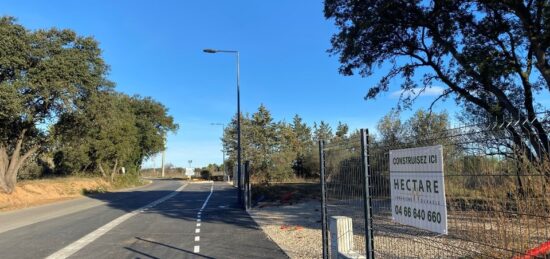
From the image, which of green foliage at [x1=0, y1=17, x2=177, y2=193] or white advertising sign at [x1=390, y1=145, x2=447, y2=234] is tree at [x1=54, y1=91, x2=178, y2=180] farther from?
white advertising sign at [x1=390, y1=145, x2=447, y2=234]

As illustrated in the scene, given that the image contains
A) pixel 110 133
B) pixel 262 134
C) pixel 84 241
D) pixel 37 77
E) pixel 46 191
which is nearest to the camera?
pixel 84 241

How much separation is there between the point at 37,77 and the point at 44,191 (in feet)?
41.0

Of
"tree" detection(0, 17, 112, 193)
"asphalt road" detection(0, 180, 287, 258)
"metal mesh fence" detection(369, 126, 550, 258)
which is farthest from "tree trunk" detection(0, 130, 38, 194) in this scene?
"metal mesh fence" detection(369, 126, 550, 258)

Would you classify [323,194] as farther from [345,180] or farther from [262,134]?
[262,134]

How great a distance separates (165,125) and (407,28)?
6672cm

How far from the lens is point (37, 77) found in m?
29.1

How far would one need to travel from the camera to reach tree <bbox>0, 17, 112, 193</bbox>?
2800cm

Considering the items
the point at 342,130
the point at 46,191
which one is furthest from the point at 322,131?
the point at 46,191

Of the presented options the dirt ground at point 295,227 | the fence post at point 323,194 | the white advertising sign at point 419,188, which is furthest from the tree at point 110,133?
the white advertising sign at point 419,188

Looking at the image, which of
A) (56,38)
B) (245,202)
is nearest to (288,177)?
(245,202)

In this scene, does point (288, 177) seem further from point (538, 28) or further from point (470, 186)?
point (470, 186)

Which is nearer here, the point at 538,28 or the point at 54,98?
the point at 538,28

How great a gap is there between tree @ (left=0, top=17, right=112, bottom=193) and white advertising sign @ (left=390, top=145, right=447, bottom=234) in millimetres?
26153

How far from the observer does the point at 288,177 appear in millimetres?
40531
